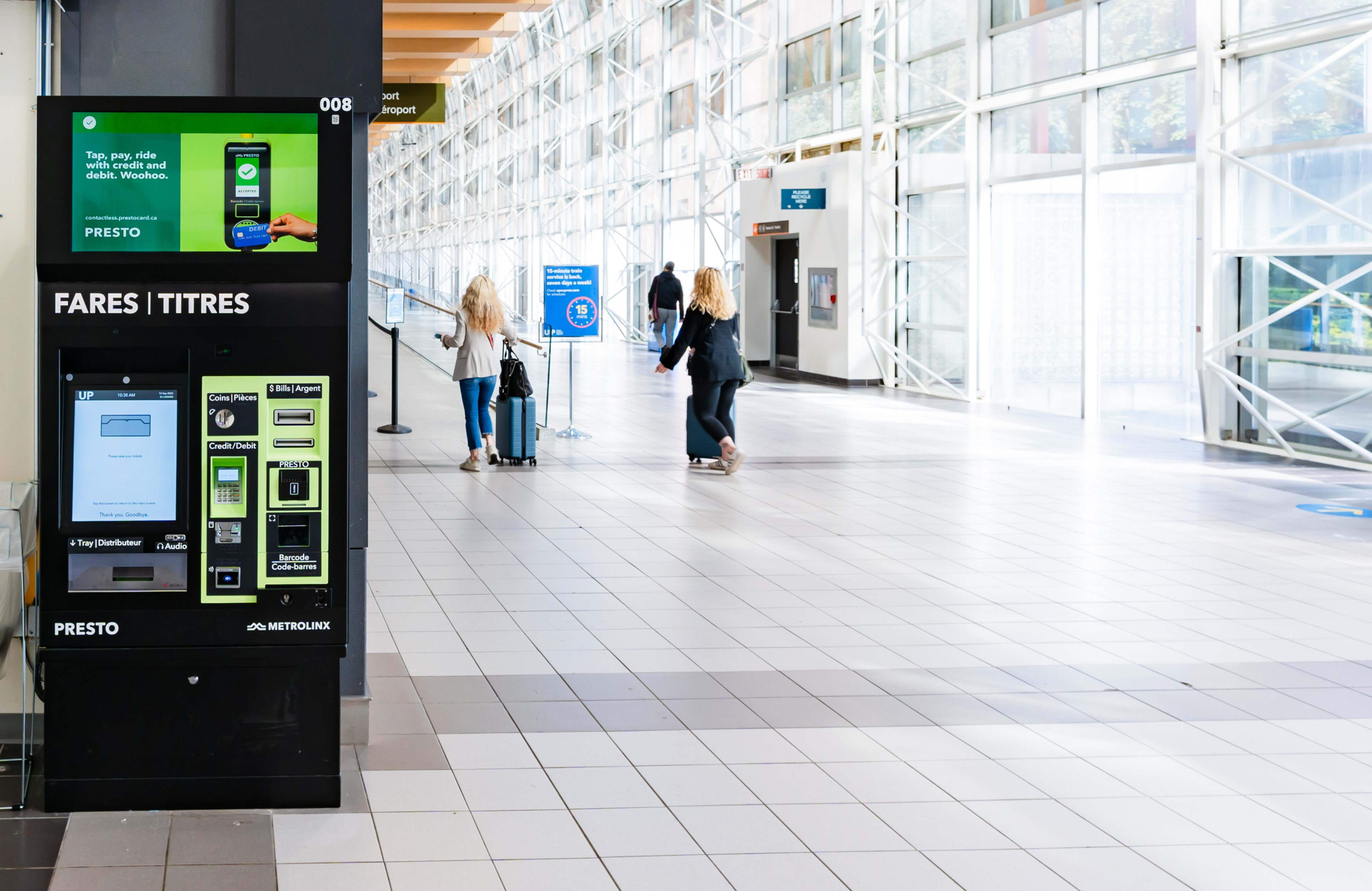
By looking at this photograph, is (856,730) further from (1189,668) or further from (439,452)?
(439,452)

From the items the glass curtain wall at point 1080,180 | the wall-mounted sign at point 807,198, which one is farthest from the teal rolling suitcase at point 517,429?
the wall-mounted sign at point 807,198

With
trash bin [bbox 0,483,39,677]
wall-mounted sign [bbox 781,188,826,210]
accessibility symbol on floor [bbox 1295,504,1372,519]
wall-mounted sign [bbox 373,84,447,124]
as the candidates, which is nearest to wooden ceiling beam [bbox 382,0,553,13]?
wall-mounted sign [bbox 373,84,447,124]

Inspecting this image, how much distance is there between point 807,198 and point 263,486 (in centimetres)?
1686

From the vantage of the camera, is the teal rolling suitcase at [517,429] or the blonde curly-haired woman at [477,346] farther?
the teal rolling suitcase at [517,429]

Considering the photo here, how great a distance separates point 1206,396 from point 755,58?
41.9ft

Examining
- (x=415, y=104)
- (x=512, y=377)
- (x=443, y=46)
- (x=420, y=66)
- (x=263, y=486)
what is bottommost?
(x=263, y=486)

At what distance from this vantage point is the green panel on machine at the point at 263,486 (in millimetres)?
3746

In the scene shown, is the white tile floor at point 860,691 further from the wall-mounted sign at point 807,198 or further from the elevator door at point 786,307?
the elevator door at point 786,307

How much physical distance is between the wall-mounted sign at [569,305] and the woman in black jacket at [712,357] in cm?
251

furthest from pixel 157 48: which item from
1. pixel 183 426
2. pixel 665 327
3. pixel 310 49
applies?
pixel 665 327

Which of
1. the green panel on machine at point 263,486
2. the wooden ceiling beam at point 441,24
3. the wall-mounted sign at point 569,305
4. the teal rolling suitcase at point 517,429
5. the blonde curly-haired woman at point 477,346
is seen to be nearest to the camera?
the green panel on machine at point 263,486

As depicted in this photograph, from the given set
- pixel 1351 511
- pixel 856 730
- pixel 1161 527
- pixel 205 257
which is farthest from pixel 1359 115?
pixel 205 257

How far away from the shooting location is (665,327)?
25375 millimetres

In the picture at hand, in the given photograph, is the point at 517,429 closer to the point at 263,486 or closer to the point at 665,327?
the point at 263,486
